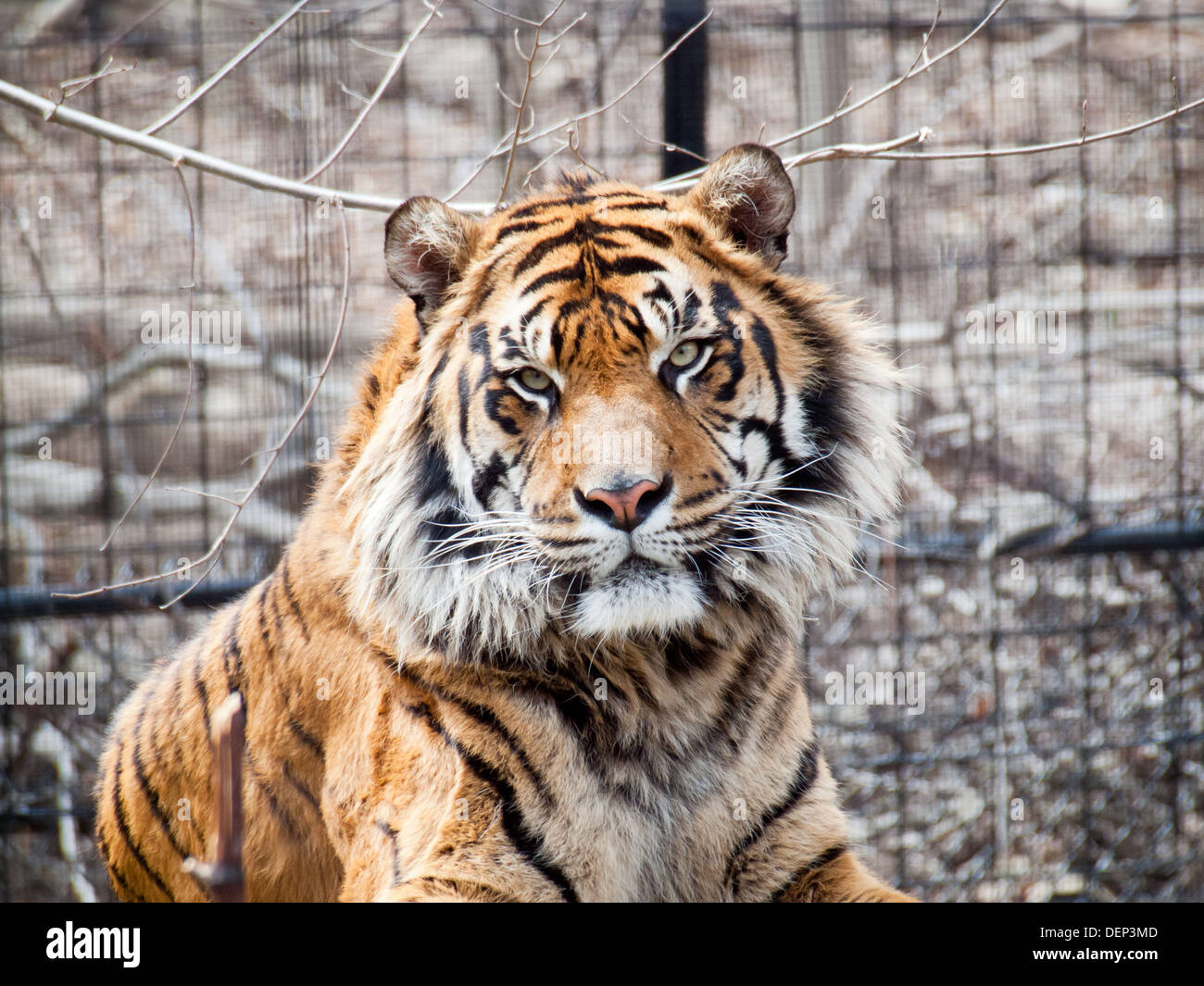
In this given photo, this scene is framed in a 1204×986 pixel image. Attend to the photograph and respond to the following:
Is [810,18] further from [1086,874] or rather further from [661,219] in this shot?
[1086,874]

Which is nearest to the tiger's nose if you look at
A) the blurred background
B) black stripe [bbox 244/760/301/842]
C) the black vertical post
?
black stripe [bbox 244/760/301/842]

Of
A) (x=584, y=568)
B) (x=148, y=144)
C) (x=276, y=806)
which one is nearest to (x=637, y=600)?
(x=584, y=568)

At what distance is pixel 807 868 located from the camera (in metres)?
1.95

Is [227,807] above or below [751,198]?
below

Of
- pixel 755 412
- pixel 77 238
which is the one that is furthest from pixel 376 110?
pixel 755 412

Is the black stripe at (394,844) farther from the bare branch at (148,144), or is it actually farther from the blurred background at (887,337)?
the blurred background at (887,337)

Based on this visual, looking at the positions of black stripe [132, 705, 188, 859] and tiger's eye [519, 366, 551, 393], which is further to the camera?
black stripe [132, 705, 188, 859]

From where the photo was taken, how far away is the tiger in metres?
1.78

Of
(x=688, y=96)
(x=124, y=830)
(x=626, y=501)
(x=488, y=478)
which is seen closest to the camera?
(x=626, y=501)

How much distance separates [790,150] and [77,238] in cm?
228

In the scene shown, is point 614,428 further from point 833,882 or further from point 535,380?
point 833,882
